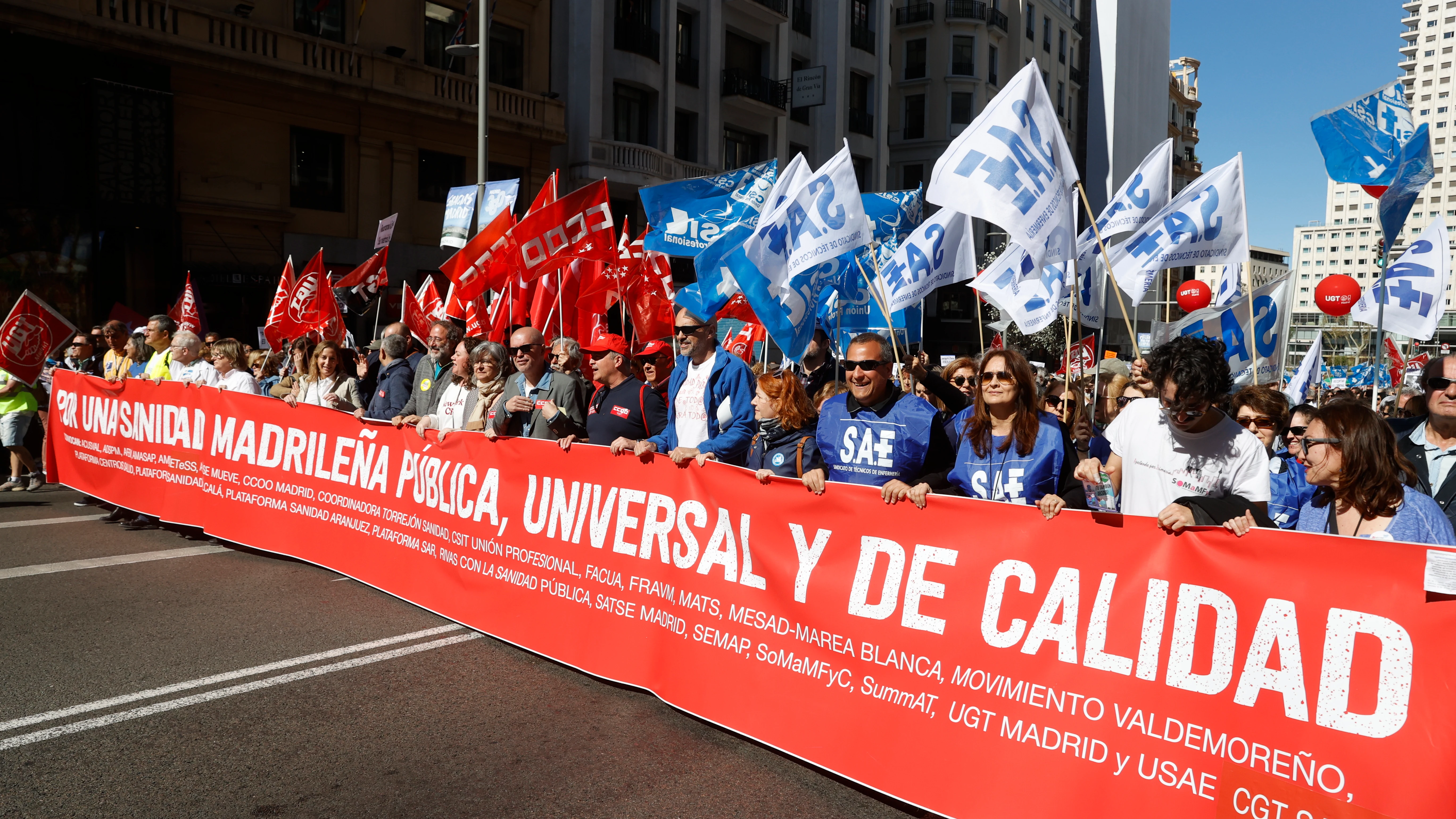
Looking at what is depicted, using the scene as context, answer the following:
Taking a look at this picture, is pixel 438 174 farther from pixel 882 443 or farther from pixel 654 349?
pixel 882 443

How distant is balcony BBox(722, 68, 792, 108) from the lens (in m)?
29.8

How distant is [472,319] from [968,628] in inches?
263

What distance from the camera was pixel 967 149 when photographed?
5629 millimetres

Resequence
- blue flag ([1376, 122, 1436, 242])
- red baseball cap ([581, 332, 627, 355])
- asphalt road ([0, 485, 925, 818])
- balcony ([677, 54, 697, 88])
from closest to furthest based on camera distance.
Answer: asphalt road ([0, 485, 925, 818])
red baseball cap ([581, 332, 627, 355])
blue flag ([1376, 122, 1436, 242])
balcony ([677, 54, 697, 88])

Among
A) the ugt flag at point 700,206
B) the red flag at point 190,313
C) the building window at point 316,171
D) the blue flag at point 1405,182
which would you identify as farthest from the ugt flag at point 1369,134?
the building window at point 316,171

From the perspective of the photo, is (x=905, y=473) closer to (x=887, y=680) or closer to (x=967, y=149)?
(x=887, y=680)

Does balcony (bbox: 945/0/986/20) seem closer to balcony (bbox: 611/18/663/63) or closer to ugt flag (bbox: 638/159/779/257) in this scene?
balcony (bbox: 611/18/663/63)

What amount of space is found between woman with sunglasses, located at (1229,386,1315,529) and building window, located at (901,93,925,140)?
4072 cm

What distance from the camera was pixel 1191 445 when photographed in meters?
Answer: 4.07

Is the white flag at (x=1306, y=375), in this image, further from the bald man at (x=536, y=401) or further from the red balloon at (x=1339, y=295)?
the bald man at (x=536, y=401)

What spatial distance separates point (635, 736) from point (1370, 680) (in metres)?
2.79

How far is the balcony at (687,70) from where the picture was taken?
28375 mm

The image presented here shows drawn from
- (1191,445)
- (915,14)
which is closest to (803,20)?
(915,14)

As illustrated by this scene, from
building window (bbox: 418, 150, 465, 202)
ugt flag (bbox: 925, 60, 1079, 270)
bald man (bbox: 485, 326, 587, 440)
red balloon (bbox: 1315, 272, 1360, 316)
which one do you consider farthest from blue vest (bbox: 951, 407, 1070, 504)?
building window (bbox: 418, 150, 465, 202)
